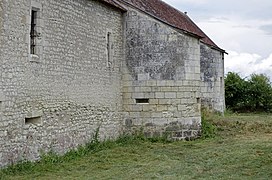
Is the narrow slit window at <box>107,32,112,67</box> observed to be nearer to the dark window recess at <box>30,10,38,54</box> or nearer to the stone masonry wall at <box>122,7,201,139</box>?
the stone masonry wall at <box>122,7,201,139</box>

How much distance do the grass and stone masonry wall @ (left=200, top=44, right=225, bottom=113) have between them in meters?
8.62

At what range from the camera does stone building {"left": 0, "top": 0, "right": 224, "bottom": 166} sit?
425 inches

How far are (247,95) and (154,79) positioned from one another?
66.1 feet

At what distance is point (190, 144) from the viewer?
15.6 meters

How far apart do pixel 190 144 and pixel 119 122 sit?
7.91 ft

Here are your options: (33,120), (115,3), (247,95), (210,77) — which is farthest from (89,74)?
(247,95)

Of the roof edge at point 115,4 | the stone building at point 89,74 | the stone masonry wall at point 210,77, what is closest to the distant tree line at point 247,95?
the stone masonry wall at point 210,77

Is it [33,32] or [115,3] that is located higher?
[115,3]

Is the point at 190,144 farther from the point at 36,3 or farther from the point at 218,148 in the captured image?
the point at 36,3

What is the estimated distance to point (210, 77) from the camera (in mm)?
25359

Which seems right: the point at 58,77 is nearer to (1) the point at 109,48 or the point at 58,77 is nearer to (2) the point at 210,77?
(1) the point at 109,48

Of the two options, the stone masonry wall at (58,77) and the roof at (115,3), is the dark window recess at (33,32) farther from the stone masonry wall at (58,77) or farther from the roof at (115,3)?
the roof at (115,3)

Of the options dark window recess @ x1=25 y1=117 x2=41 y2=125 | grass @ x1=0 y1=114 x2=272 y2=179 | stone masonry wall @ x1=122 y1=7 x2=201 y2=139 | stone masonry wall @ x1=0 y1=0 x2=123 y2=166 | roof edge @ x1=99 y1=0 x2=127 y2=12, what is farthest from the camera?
stone masonry wall @ x1=122 y1=7 x2=201 y2=139

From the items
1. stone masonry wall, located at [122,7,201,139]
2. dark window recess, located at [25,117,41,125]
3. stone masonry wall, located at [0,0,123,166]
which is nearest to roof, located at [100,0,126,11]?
stone masonry wall, located at [0,0,123,166]
